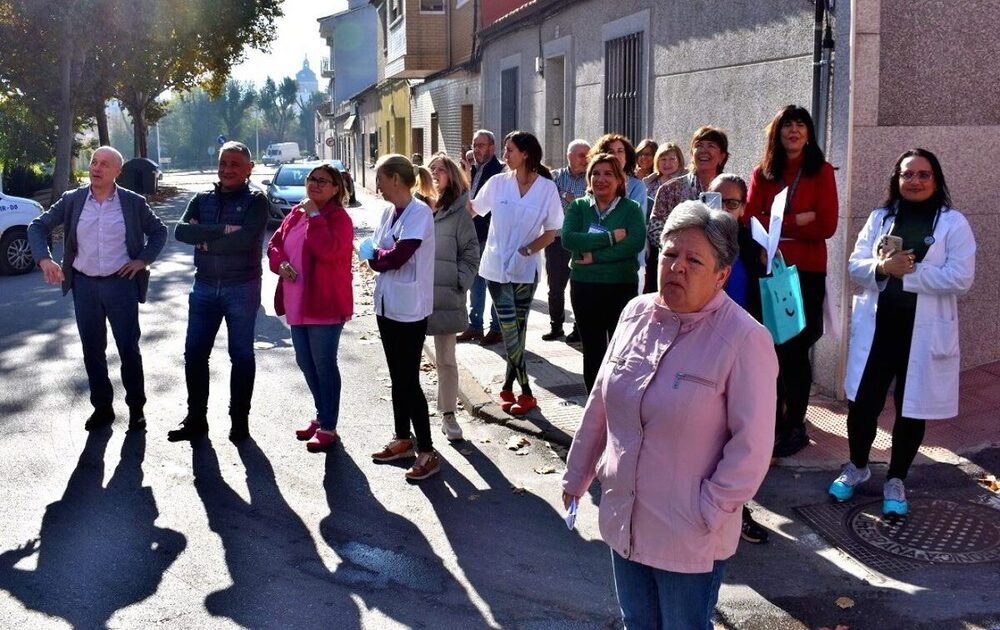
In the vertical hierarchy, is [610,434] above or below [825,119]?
below

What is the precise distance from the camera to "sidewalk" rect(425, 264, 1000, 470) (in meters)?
6.23

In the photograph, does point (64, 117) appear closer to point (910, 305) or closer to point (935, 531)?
point (910, 305)

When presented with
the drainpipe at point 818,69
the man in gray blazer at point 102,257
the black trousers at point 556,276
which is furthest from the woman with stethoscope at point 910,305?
the black trousers at point 556,276

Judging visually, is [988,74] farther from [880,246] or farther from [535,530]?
[535,530]

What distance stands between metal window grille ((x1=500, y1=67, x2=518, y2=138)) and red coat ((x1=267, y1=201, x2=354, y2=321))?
37.0ft

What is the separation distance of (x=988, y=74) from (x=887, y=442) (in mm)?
2750

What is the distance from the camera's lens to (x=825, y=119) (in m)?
7.37

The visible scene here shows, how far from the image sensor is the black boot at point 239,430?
6.64 metres

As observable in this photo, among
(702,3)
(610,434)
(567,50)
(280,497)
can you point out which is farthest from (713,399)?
(567,50)

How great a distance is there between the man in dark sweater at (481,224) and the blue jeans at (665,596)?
618cm

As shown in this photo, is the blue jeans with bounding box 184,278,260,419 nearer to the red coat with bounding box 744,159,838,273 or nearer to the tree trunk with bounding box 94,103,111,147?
the red coat with bounding box 744,159,838,273

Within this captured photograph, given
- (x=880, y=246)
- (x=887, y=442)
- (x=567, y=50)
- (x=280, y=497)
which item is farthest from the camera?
(x=567, y=50)

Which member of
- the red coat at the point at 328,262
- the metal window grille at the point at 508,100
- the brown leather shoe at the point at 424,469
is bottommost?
the brown leather shoe at the point at 424,469

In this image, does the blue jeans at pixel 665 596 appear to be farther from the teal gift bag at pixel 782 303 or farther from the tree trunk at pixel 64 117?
the tree trunk at pixel 64 117
